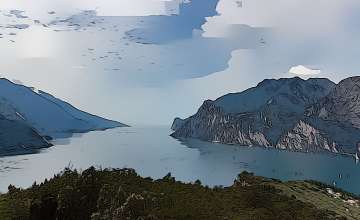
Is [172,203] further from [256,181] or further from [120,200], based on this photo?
[256,181]

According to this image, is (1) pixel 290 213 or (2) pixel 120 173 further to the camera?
(2) pixel 120 173

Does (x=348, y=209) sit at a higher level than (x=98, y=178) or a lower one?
lower

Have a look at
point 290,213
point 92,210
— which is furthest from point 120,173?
point 290,213

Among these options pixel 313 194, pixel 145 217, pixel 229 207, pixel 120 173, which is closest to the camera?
pixel 145 217

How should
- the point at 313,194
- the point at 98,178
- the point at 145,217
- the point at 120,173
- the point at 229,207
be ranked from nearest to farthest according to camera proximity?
the point at 145,217, the point at 229,207, the point at 98,178, the point at 120,173, the point at 313,194

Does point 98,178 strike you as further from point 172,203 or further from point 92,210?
point 172,203

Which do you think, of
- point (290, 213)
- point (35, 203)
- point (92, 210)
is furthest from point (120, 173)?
point (290, 213)
